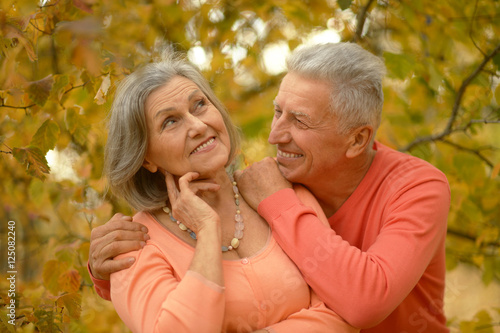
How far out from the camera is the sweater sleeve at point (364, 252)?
174 cm

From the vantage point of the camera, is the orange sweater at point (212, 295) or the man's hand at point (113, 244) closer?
the orange sweater at point (212, 295)

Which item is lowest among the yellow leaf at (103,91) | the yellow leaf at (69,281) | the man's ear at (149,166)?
the yellow leaf at (69,281)

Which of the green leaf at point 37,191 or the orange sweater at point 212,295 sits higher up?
the orange sweater at point 212,295

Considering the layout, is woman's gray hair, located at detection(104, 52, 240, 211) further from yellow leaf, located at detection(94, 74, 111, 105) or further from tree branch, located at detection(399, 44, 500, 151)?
tree branch, located at detection(399, 44, 500, 151)

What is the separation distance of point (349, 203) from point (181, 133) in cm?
88

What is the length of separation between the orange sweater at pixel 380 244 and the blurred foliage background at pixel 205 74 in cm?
82

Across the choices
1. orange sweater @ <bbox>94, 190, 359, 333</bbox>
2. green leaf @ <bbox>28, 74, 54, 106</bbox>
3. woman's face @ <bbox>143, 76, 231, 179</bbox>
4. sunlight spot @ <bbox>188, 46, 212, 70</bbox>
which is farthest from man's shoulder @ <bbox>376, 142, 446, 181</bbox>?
green leaf @ <bbox>28, 74, 54, 106</bbox>

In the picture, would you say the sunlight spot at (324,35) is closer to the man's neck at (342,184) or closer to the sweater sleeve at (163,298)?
the man's neck at (342,184)

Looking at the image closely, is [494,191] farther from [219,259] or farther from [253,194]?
[219,259]

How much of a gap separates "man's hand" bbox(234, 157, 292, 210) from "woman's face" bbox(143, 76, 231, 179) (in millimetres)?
232

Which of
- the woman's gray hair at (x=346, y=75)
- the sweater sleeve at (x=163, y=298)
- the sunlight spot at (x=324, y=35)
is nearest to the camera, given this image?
the sweater sleeve at (x=163, y=298)

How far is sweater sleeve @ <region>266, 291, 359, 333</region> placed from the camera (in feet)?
5.71

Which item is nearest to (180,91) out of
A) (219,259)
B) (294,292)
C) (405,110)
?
(219,259)

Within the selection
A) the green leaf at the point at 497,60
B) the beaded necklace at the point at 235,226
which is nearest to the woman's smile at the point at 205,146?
→ the beaded necklace at the point at 235,226
